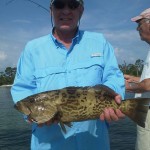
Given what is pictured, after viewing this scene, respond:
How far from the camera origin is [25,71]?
18.5 ft

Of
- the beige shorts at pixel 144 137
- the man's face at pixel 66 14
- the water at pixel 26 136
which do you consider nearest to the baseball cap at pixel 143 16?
the beige shorts at pixel 144 137

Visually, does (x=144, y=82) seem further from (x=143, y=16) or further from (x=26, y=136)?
(x=26, y=136)

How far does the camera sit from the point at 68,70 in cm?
552

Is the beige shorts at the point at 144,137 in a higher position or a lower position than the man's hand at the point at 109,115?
lower

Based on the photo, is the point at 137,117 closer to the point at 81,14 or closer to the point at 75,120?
the point at 75,120

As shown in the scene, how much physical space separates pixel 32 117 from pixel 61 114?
46 cm

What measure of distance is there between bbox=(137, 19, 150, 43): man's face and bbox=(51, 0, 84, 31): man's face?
276cm

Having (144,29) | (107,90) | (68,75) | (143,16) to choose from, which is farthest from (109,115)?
(143,16)

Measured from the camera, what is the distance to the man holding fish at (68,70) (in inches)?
215

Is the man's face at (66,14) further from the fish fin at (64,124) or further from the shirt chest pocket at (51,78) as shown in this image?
the fish fin at (64,124)

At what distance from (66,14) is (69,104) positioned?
1.53m

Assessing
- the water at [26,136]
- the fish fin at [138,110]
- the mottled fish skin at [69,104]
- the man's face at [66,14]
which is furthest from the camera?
the water at [26,136]

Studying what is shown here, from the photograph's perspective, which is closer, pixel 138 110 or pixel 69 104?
pixel 69 104

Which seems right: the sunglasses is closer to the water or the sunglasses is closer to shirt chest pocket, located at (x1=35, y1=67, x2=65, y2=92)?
shirt chest pocket, located at (x1=35, y1=67, x2=65, y2=92)
